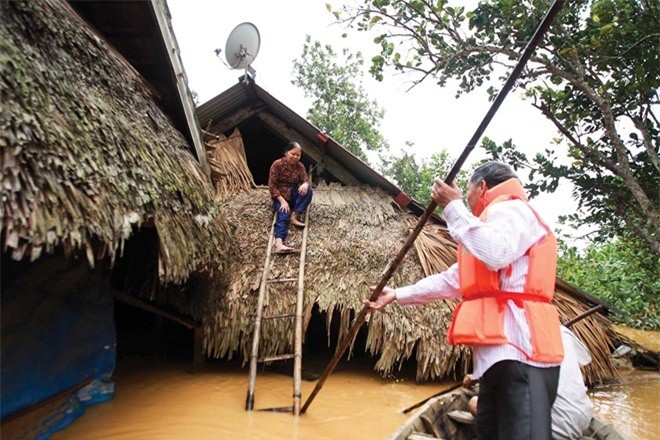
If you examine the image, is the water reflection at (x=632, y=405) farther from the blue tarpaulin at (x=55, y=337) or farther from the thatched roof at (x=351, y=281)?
the blue tarpaulin at (x=55, y=337)

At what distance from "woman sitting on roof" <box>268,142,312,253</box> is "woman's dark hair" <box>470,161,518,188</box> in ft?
9.70

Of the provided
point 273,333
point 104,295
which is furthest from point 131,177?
point 273,333

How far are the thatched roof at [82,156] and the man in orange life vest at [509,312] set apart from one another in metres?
1.75

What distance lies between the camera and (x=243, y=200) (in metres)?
5.12

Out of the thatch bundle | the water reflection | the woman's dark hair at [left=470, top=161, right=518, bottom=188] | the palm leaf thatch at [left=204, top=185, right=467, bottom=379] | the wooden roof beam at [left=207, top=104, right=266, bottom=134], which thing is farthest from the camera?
the wooden roof beam at [left=207, top=104, right=266, bottom=134]

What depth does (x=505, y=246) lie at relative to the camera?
144cm

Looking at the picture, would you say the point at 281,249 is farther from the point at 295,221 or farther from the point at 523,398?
the point at 523,398

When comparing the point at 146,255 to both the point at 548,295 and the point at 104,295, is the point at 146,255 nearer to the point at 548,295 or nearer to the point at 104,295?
the point at 104,295

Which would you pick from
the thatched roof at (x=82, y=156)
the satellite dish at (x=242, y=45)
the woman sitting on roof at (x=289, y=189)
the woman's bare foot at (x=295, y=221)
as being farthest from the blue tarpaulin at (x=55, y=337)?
the satellite dish at (x=242, y=45)

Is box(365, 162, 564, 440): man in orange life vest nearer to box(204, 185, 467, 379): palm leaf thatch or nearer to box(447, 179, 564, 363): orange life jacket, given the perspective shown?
box(447, 179, 564, 363): orange life jacket

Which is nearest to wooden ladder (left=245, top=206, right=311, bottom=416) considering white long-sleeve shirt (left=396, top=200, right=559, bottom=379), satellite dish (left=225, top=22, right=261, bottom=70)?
white long-sleeve shirt (left=396, top=200, right=559, bottom=379)

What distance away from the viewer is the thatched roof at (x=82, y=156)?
178cm

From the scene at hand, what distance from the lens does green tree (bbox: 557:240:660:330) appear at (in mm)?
7246

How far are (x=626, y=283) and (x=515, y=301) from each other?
314 inches
